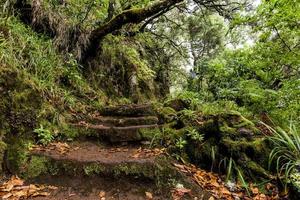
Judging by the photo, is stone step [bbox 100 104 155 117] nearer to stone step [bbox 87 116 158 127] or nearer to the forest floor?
stone step [bbox 87 116 158 127]

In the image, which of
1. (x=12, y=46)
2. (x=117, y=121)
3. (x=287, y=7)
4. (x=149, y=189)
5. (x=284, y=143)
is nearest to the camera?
(x=149, y=189)

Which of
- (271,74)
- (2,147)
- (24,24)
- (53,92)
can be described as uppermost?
(24,24)

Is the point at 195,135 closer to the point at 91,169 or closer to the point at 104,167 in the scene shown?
the point at 104,167

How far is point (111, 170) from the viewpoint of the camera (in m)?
3.61

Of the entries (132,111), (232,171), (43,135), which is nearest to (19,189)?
(43,135)

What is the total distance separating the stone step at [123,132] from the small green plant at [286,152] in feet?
5.94

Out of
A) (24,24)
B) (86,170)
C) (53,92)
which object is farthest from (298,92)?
(24,24)

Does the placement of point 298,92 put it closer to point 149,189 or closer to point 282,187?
point 282,187

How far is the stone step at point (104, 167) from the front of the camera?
351cm

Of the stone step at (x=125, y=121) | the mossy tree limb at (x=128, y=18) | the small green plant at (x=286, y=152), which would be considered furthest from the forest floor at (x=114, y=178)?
the mossy tree limb at (x=128, y=18)

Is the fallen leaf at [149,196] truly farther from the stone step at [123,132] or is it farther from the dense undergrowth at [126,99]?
the stone step at [123,132]

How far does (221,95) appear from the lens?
8.03 metres

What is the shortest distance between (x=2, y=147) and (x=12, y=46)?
2.12 meters

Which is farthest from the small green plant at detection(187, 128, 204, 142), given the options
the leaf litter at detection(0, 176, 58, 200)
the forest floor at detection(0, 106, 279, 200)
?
the leaf litter at detection(0, 176, 58, 200)
